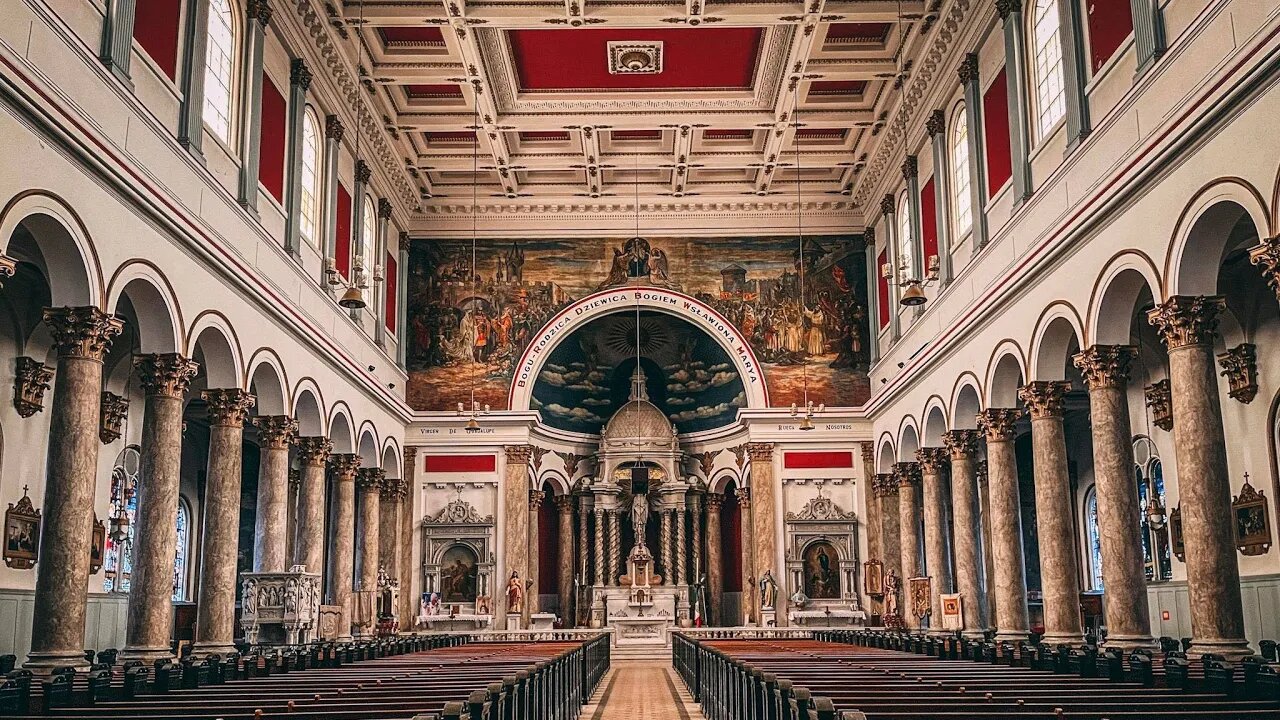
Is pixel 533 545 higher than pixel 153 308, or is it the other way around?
pixel 153 308

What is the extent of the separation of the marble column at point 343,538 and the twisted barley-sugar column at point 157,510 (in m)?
9.66

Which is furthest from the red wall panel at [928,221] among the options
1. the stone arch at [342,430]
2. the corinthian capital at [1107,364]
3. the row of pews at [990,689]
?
the stone arch at [342,430]

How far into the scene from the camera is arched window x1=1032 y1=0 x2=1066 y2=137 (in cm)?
1755

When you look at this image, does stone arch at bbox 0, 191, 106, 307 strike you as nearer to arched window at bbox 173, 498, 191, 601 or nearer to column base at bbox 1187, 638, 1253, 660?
column base at bbox 1187, 638, 1253, 660

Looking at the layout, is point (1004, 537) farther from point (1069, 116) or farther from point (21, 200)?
point (21, 200)

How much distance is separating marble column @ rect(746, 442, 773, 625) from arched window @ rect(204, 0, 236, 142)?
1737 cm

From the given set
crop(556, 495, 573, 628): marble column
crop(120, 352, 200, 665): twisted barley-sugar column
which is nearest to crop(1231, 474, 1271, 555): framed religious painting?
crop(120, 352, 200, 665): twisted barley-sugar column

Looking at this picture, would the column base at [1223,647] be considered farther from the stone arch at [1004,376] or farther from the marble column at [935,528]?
the marble column at [935,528]

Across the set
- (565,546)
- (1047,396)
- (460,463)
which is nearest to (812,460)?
(565,546)

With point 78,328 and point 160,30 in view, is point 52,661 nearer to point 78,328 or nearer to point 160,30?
point 78,328

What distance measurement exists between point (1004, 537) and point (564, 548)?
56.5ft

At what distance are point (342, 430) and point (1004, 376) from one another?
45.7 ft

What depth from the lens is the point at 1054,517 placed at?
1784 centimetres

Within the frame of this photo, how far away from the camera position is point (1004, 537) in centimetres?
2011
